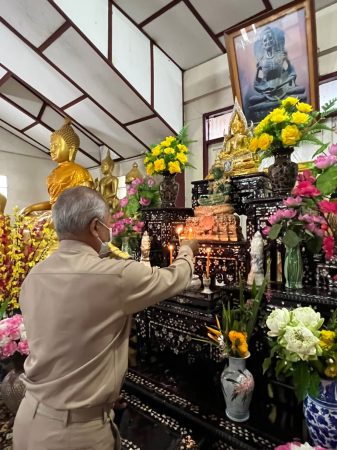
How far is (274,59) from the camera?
10.2 feet

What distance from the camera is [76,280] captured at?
92cm

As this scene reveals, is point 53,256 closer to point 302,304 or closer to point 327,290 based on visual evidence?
point 302,304

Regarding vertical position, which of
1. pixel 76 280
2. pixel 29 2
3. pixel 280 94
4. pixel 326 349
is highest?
pixel 29 2

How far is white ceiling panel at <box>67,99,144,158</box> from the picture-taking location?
4.81 metres

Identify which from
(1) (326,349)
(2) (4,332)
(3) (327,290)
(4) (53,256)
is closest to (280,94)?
(3) (327,290)

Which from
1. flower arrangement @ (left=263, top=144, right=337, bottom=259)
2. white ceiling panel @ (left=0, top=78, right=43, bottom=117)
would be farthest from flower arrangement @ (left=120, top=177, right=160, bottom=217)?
white ceiling panel @ (left=0, top=78, right=43, bottom=117)

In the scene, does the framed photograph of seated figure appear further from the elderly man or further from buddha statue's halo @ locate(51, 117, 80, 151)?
the elderly man

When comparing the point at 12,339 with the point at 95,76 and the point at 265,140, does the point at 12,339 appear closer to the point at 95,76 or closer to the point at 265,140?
the point at 265,140

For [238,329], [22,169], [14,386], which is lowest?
[14,386]

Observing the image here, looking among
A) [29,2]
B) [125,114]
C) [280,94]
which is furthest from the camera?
[125,114]

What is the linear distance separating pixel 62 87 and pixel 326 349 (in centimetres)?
499

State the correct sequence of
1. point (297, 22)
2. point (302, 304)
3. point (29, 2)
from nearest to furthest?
point (302, 304), point (297, 22), point (29, 2)

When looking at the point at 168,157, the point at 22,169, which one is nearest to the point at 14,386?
the point at 168,157

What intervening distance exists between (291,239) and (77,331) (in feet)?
4.16
